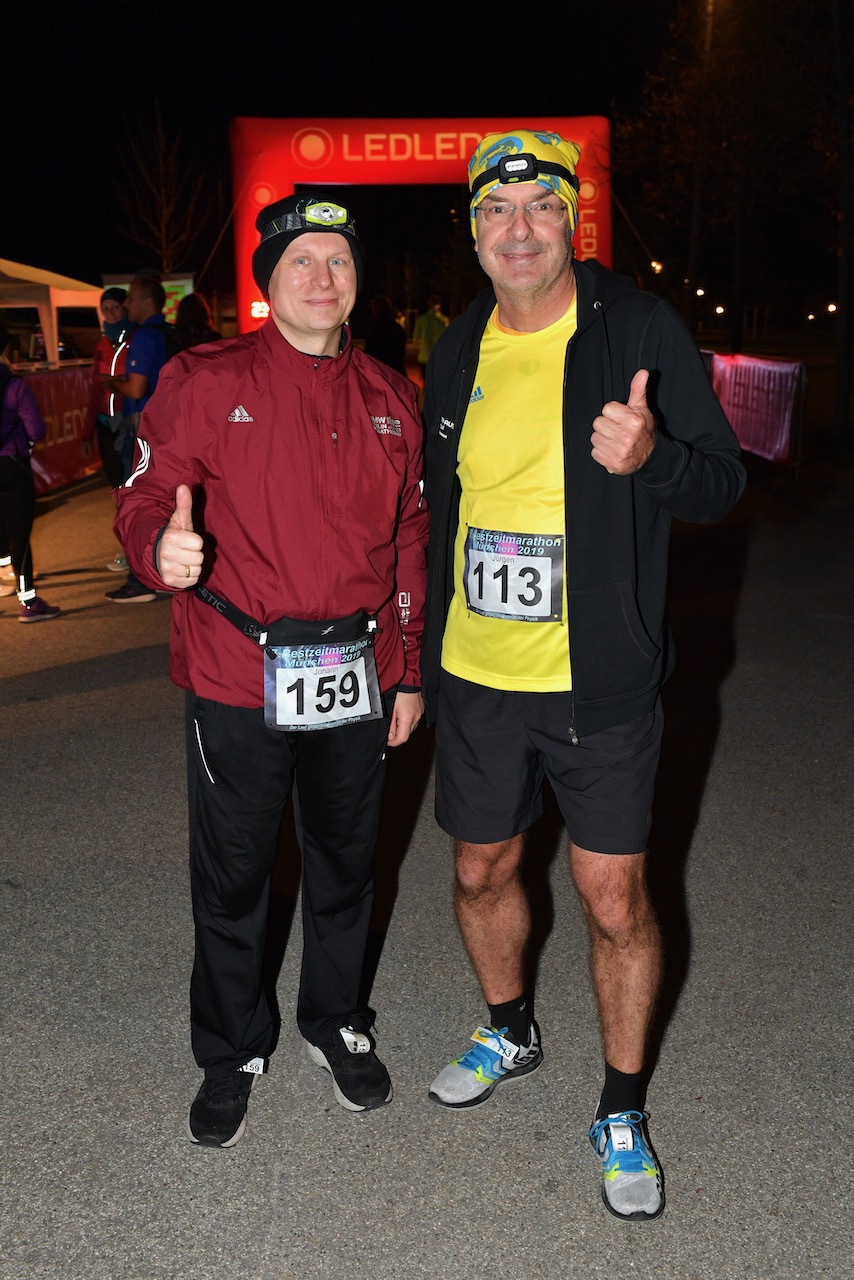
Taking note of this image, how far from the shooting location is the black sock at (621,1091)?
2.80 m

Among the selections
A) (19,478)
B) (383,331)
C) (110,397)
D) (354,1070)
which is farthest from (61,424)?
(354,1070)

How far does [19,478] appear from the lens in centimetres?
796

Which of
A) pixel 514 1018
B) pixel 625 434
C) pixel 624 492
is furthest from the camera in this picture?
pixel 514 1018

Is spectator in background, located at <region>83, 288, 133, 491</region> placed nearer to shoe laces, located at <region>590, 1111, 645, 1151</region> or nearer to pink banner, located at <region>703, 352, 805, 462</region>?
shoe laces, located at <region>590, 1111, 645, 1151</region>

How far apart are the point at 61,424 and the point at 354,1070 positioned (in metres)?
13.0

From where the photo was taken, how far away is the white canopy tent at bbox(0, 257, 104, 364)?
73.9 ft

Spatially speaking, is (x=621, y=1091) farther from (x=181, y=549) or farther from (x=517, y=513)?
(x=181, y=549)

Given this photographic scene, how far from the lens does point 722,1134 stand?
9.55 feet

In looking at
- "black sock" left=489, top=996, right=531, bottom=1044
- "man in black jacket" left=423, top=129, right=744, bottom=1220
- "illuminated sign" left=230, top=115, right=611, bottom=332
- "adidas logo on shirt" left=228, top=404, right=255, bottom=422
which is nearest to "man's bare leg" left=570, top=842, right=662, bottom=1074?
"man in black jacket" left=423, top=129, right=744, bottom=1220

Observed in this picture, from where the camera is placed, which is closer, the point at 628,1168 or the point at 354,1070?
the point at 628,1168

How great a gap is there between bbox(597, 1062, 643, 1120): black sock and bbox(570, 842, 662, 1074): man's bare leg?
17mm

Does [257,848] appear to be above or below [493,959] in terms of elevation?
above

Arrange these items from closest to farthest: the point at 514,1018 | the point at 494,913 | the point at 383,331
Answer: the point at 494,913 → the point at 514,1018 → the point at 383,331

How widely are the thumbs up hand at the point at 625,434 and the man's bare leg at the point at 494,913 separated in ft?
3.40
